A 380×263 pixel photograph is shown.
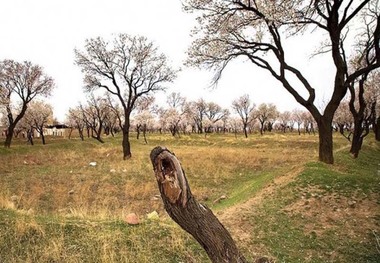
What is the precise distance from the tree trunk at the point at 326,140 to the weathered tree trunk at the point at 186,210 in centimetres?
1176

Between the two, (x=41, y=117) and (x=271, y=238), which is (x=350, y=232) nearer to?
(x=271, y=238)

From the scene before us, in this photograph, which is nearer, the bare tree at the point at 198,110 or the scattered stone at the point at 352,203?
the scattered stone at the point at 352,203

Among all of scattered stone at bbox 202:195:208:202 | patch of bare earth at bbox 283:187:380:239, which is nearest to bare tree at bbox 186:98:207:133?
scattered stone at bbox 202:195:208:202

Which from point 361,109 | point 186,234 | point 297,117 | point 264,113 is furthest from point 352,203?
point 297,117

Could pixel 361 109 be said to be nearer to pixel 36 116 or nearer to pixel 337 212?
pixel 337 212

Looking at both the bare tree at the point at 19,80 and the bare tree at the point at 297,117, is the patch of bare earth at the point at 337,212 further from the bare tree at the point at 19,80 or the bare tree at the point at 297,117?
the bare tree at the point at 297,117

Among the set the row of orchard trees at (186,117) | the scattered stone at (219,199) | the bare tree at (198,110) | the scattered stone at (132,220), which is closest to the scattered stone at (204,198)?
the scattered stone at (219,199)

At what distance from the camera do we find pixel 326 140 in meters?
14.0

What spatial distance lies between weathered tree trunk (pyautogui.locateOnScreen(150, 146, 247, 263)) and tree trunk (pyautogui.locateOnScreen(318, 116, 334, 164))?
38.6ft

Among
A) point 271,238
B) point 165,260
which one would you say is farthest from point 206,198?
point 165,260

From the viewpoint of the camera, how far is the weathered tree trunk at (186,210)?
344 cm

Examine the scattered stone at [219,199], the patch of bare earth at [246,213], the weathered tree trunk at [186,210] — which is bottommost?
the scattered stone at [219,199]

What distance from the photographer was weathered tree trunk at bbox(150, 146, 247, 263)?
135 inches

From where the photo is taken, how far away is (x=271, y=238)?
25.4 ft
